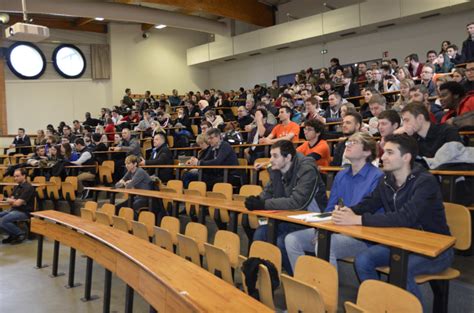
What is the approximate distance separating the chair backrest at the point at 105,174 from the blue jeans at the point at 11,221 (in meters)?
1.47

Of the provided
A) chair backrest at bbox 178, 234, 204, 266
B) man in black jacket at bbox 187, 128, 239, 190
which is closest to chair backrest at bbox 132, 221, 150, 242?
chair backrest at bbox 178, 234, 204, 266

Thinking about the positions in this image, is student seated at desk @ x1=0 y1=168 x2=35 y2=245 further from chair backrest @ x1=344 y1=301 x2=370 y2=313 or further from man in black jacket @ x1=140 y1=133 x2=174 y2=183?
chair backrest @ x1=344 y1=301 x2=370 y2=313

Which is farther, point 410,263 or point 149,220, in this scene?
point 149,220

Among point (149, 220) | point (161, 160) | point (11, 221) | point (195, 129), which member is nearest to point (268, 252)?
point (149, 220)

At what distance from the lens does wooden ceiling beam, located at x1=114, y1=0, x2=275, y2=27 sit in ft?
38.9

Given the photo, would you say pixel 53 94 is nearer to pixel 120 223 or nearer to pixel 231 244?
pixel 120 223

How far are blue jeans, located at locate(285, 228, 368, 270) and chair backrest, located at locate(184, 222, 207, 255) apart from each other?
2.34 feet

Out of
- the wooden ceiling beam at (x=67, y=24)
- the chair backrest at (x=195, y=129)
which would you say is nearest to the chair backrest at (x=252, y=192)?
the chair backrest at (x=195, y=129)

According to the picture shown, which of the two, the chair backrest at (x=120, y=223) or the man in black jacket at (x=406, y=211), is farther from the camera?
the chair backrest at (x=120, y=223)

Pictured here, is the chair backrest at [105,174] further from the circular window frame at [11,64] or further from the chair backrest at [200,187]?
the circular window frame at [11,64]

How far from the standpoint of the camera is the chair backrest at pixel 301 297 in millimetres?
2018

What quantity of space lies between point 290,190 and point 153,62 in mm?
14061

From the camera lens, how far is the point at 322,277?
229 centimetres

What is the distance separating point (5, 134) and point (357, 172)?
42.5 ft
